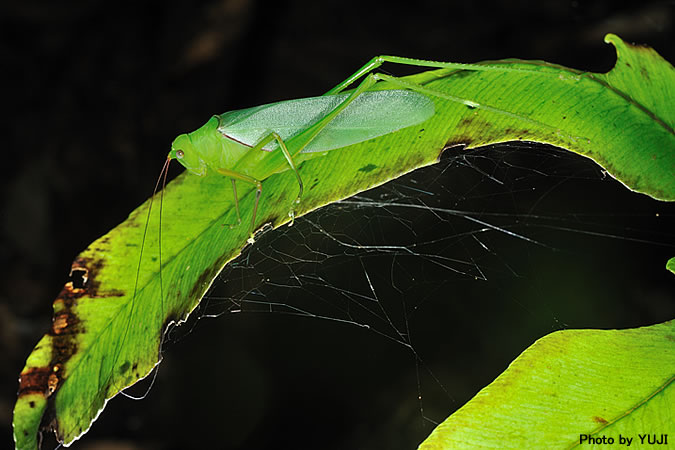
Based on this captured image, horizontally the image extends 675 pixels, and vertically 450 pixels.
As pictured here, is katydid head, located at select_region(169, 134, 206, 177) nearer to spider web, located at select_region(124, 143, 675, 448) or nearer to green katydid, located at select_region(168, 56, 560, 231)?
Result: green katydid, located at select_region(168, 56, 560, 231)

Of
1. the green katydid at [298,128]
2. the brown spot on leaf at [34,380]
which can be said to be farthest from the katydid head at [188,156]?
the brown spot on leaf at [34,380]

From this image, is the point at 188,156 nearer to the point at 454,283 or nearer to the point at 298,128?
the point at 298,128

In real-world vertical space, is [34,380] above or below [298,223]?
below

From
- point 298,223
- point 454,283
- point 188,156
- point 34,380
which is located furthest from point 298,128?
point 454,283

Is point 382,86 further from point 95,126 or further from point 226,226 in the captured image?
point 95,126

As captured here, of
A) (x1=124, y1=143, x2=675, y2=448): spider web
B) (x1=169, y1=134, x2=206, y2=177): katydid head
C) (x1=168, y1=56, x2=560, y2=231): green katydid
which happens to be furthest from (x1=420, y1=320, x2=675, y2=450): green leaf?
(x1=124, y1=143, x2=675, y2=448): spider web

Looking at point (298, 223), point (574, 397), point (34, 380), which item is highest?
point (298, 223)

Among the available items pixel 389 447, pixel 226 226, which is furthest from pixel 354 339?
pixel 226 226
